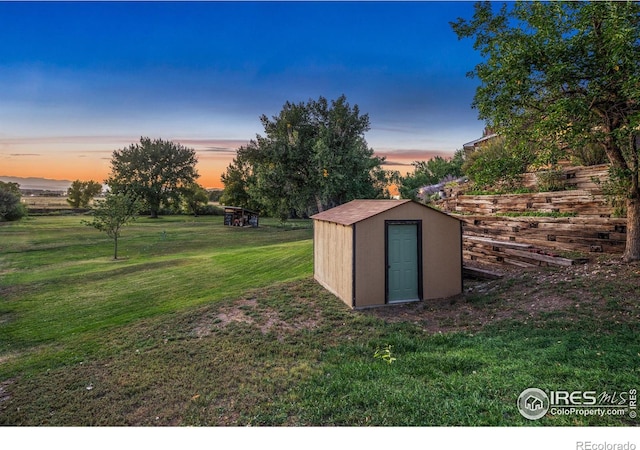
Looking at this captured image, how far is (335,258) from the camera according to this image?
27.2ft

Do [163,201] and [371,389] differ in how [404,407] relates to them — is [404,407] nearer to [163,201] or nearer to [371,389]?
[371,389]

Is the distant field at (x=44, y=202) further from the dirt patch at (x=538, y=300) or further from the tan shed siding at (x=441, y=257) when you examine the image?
the dirt patch at (x=538, y=300)

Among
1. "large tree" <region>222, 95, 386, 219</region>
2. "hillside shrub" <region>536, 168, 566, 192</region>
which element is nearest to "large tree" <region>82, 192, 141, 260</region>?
"large tree" <region>222, 95, 386, 219</region>

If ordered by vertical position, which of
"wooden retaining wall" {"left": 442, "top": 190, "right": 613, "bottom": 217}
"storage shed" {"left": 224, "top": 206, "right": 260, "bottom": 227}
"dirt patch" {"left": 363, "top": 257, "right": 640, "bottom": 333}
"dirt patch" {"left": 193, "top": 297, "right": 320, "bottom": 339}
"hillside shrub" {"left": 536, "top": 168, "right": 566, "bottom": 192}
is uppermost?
"hillside shrub" {"left": 536, "top": 168, "right": 566, "bottom": 192}

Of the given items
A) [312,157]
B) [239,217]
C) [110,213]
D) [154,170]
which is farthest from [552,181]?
[154,170]

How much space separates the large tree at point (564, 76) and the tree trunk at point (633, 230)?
0.05 ft

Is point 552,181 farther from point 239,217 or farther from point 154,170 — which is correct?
point 154,170

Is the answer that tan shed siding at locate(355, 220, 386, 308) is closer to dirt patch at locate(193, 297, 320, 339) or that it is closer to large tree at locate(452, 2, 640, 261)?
dirt patch at locate(193, 297, 320, 339)

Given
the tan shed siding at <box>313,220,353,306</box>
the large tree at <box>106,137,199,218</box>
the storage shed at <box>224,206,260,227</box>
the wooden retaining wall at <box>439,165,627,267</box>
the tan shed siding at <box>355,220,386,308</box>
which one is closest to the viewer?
the tan shed siding at <box>355,220,386,308</box>

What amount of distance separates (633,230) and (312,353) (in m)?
7.17

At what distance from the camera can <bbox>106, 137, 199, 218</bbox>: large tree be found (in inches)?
1886

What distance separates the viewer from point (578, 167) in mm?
9266

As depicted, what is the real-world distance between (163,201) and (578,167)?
5043cm
